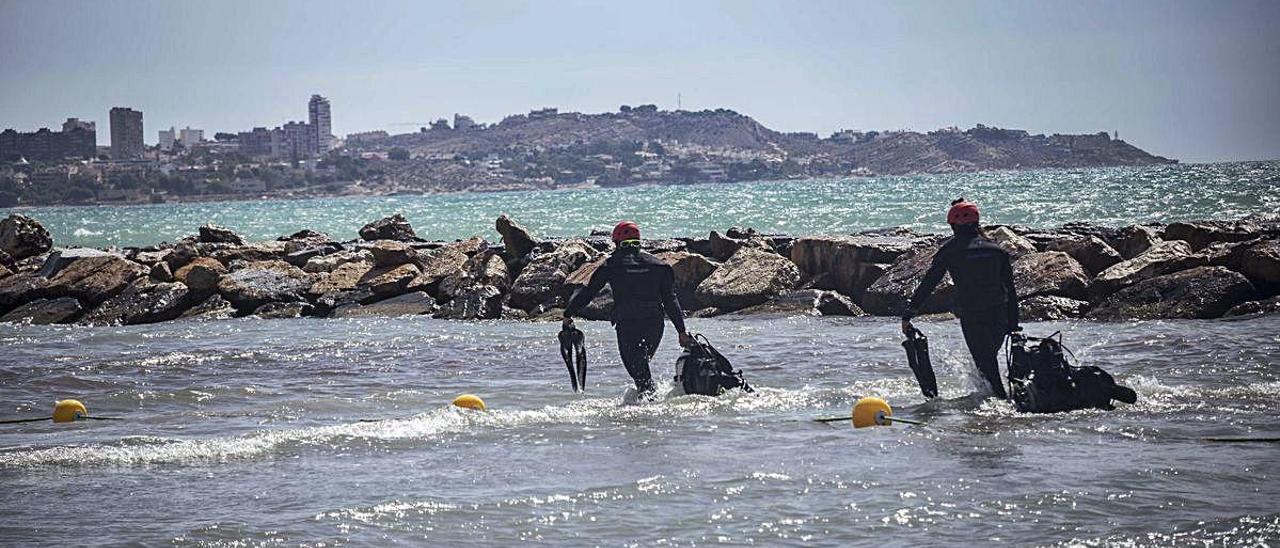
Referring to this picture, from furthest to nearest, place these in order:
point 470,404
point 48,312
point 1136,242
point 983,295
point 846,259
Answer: point 48,312 → point 1136,242 → point 846,259 → point 470,404 → point 983,295

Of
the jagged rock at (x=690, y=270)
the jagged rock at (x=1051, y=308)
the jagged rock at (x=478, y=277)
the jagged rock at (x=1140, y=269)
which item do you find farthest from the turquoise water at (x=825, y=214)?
the jagged rock at (x=1051, y=308)

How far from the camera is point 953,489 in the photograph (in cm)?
846

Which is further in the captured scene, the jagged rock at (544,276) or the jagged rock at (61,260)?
the jagged rock at (61,260)

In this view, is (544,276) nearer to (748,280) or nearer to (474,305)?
(474,305)

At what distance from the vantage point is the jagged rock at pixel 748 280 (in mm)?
20719

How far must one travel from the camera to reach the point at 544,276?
22469 mm

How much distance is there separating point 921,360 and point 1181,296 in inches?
303

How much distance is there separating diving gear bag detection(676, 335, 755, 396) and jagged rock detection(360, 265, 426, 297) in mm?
11920

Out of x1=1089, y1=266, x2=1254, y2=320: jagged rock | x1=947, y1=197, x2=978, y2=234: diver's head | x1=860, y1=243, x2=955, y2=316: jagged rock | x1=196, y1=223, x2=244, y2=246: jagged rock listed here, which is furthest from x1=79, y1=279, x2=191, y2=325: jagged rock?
x1=947, y1=197, x2=978, y2=234: diver's head

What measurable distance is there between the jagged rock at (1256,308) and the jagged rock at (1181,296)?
129 mm

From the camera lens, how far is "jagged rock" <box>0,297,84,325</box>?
911 inches

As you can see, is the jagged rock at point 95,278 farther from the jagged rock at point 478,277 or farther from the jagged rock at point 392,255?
the jagged rock at point 478,277

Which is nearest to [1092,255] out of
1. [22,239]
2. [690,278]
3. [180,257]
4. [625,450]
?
[690,278]

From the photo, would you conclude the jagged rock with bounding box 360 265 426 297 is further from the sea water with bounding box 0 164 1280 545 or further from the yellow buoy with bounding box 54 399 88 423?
the yellow buoy with bounding box 54 399 88 423
